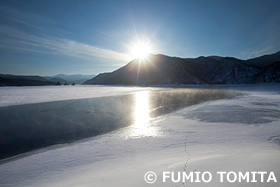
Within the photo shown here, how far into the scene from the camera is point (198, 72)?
108438 millimetres

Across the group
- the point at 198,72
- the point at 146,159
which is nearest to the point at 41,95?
the point at 146,159

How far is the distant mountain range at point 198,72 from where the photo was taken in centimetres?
8094

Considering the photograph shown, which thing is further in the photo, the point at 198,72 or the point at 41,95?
the point at 198,72

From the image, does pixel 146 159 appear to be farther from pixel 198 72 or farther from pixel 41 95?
pixel 198 72

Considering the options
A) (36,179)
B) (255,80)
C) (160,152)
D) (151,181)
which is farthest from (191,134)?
(255,80)

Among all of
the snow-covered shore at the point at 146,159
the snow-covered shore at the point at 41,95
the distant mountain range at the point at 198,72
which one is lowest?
the snow-covered shore at the point at 146,159

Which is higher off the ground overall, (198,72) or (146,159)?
(198,72)

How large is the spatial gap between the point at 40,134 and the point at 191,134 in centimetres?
867

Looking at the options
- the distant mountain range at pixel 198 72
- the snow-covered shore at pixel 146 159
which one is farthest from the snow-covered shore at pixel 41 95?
the distant mountain range at pixel 198 72

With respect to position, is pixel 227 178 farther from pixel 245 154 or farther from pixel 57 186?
pixel 57 186

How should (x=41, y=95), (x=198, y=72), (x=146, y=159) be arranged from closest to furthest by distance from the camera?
(x=146, y=159) → (x=41, y=95) → (x=198, y=72)

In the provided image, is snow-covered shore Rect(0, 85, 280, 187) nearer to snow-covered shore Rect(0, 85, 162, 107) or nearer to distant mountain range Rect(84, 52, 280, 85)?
snow-covered shore Rect(0, 85, 162, 107)

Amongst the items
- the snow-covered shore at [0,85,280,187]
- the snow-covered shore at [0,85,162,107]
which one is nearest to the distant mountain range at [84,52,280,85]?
the snow-covered shore at [0,85,162,107]

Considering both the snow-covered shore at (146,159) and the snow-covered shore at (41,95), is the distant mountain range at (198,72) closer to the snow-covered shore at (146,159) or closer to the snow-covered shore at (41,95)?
the snow-covered shore at (41,95)
